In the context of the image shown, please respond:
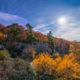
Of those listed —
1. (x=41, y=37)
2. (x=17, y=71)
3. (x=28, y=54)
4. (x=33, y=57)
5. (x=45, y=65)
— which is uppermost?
(x=41, y=37)

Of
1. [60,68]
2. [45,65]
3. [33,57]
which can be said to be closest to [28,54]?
[33,57]

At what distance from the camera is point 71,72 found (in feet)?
28.0

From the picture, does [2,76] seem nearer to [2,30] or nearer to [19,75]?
[19,75]

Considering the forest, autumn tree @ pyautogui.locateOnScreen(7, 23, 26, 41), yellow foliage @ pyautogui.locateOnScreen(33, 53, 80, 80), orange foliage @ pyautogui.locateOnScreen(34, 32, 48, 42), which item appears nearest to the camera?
the forest

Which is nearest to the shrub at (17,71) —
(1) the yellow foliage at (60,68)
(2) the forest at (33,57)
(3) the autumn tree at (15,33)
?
(2) the forest at (33,57)

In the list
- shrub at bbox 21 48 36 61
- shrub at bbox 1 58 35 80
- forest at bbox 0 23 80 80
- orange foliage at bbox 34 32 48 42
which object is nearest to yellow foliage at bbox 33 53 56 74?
forest at bbox 0 23 80 80

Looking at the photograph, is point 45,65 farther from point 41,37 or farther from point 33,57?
point 41,37

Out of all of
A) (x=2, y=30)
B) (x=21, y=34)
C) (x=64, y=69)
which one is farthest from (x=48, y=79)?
(x=2, y=30)

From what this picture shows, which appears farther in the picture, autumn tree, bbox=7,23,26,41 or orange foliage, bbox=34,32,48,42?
orange foliage, bbox=34,32,48,42

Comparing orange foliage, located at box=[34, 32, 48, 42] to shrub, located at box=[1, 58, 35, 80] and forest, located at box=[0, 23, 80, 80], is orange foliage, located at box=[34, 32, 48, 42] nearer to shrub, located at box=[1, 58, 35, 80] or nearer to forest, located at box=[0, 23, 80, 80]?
forest, located at box=[0, 23, 80, 80]

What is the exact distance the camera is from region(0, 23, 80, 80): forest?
266 inches

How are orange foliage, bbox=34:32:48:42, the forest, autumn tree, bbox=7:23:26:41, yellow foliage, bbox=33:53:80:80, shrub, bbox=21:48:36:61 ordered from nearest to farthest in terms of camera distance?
the forest, yellow foliage, bbox=33:53:80:80, shrub, bbox=21:48:36:61, autumn tree, bbox=7:23:26:41, orange foliage, bbox=34:32:48:42

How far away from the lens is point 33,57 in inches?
489

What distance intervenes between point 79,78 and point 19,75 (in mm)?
6682
